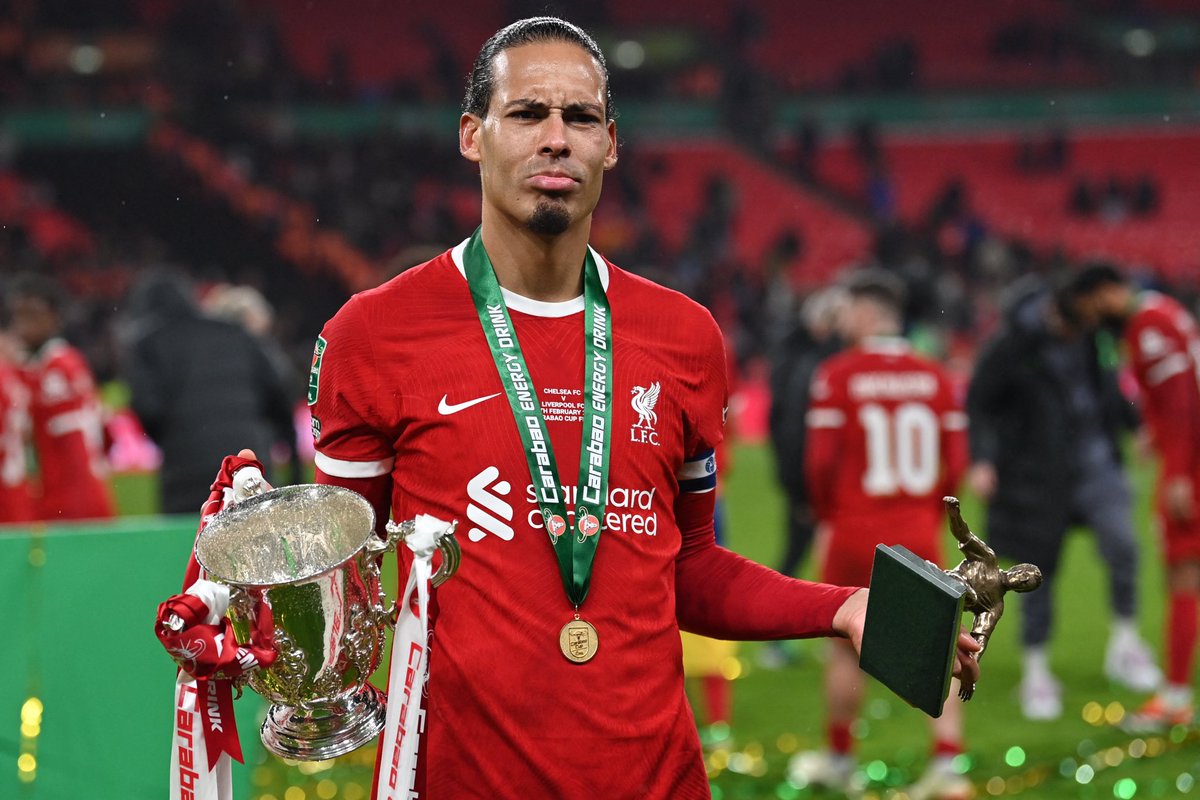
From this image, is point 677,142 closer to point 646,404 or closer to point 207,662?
point 646,404

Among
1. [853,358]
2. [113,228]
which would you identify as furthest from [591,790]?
[113,228]

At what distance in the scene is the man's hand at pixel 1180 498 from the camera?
20.1 feet

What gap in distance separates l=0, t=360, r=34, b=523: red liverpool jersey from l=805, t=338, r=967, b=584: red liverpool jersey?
4.04m

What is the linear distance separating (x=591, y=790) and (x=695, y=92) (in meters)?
25.9

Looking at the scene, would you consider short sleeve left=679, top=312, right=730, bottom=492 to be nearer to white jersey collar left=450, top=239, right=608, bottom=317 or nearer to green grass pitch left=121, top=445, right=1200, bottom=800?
white jersey collar left=450, top=239, right=608, bottom=317

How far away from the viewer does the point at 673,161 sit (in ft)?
86.9

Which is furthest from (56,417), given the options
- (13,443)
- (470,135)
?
(470,135)

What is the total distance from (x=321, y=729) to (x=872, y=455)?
3754 mm

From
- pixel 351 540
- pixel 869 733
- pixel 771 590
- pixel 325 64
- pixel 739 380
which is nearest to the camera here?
pixel 351 540

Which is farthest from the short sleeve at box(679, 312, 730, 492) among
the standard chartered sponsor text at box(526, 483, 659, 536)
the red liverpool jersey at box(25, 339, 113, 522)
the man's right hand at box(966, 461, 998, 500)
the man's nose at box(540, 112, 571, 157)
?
the red liverpool jersey at box(25, 339, 113, 522)

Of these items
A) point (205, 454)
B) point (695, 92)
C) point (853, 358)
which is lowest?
point (205, 454)

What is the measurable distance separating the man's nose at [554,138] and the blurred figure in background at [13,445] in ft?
19.0

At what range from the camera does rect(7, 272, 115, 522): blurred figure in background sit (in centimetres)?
Result: 725

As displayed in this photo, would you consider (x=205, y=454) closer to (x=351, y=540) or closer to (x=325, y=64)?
(x=351, y=540)
